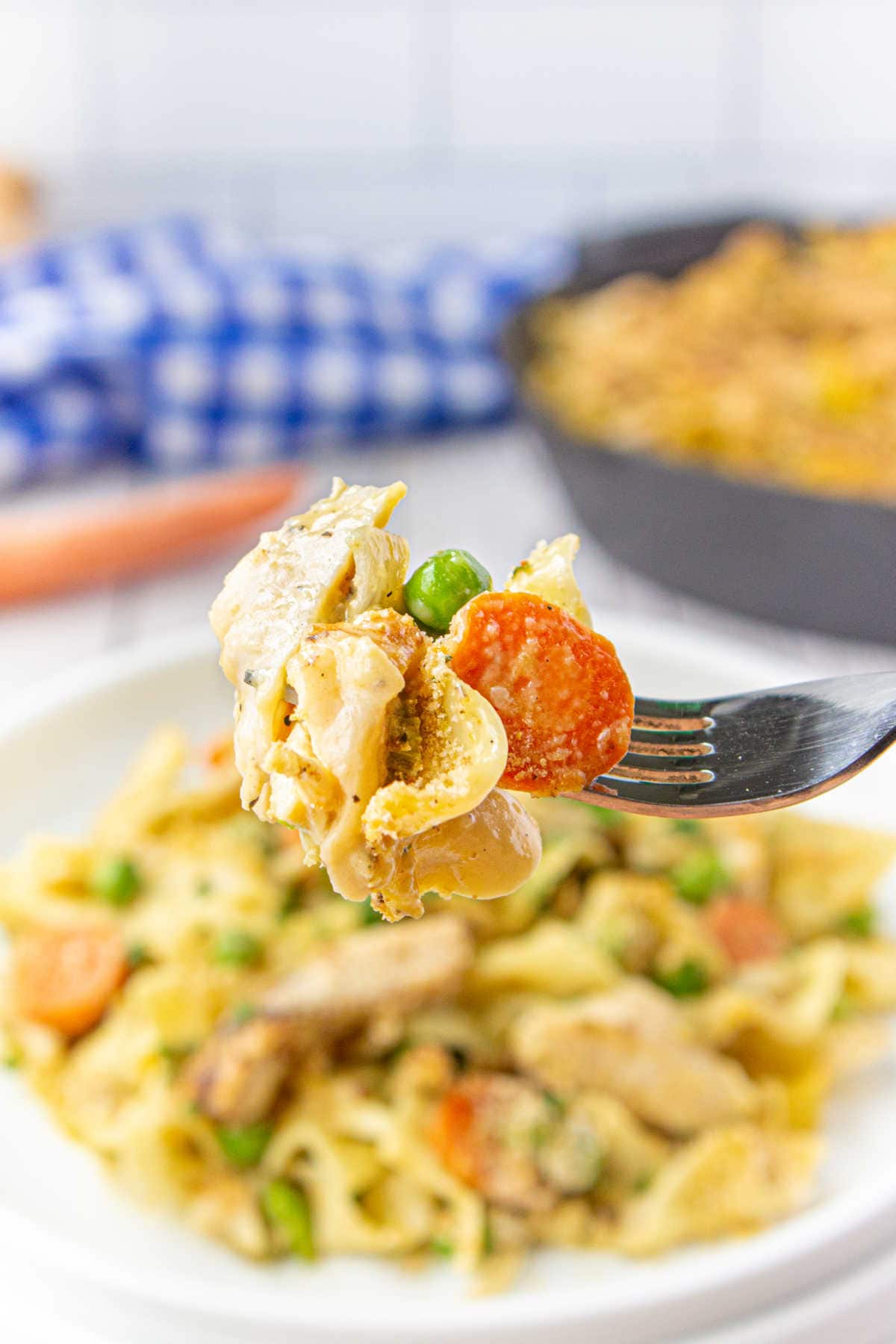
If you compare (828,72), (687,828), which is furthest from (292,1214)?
(828,72)

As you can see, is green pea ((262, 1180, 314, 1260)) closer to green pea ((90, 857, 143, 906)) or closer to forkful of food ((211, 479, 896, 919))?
green pea ((90, 857, 143, 906))

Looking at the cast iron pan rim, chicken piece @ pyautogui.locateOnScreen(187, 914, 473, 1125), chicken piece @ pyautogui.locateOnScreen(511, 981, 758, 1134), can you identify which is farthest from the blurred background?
chicken piece @ pyautogui.locateOnScreen(511, 981, 758, 1134)

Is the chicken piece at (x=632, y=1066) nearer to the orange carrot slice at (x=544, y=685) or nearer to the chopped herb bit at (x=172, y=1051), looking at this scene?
the chopped herb bit at (x=172, y=1051)

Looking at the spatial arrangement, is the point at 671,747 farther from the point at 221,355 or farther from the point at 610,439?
the point at 221,355

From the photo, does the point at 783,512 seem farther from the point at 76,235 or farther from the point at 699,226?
the point at 76,235

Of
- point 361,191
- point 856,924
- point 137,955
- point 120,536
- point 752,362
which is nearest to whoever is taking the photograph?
point 137,955

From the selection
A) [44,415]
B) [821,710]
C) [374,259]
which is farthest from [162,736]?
[374,259]

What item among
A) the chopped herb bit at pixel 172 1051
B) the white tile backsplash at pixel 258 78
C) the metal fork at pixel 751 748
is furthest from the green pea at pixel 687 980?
the white tile backsplash at pixel 258 78
